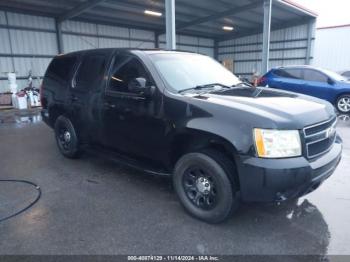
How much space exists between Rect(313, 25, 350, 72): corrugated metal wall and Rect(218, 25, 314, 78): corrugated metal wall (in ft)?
3.16

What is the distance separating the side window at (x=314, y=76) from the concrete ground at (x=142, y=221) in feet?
21.1

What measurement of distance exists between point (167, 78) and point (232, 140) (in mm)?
1231

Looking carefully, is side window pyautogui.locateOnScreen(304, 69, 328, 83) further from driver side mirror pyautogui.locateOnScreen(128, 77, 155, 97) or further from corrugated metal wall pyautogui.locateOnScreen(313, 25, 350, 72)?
corrugated metal wall pyautogui.locateOnScreen(313, 25, 350, 72)

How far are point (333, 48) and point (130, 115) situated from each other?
21592mm

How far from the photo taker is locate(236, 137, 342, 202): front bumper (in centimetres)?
248

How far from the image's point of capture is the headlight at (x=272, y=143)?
8.32ft

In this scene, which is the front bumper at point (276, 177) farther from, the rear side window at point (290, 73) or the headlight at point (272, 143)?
the rear side window at point (290, 73)

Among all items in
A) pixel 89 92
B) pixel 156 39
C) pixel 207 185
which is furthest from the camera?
pixel 156 39

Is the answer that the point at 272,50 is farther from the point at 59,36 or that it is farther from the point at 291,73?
the point at 59,36

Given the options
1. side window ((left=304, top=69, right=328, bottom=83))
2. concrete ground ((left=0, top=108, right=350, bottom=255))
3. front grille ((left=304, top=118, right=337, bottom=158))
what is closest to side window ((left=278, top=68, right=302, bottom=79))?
side window ((left=304, top=69, right=328, bottom=83))

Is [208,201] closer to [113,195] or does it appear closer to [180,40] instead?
[113,195]

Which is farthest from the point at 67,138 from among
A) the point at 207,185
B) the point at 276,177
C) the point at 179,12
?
the point at 179,12

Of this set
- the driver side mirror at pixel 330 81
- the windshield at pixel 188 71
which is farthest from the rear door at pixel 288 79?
the windshield at pixel 188 71

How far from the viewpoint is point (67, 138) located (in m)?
5.06
